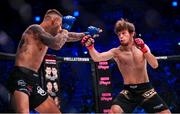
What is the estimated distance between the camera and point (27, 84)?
2.90 metres

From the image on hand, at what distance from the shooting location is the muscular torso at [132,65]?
3477 millimetres

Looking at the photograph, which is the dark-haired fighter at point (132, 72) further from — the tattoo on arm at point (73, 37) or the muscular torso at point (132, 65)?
the tattoo on arm at point (73, 37)

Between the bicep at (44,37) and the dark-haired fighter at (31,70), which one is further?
the bicep at (44,37)

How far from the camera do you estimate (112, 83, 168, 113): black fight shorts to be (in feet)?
11.0

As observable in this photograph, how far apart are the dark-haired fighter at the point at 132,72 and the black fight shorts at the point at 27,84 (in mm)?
808

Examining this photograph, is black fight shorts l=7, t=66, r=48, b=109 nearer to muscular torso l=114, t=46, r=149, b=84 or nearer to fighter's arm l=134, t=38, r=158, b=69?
muscular torso l=114, t=46, r=149, b=84

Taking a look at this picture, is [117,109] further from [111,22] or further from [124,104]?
[111,22]

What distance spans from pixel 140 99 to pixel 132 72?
0.29 m

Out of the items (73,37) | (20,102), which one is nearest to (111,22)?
(73,37)

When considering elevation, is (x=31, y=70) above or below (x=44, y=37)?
below

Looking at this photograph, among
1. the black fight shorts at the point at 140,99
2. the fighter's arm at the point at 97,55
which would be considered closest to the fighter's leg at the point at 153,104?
the black fight shorts at the point at 140,99

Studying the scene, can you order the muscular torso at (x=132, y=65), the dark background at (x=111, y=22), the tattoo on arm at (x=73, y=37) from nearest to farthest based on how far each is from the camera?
the muscular torso at (x=132, y=65) < the tattoo on arm at (x=73, y=37) < the dark background at (x=111, y=22)

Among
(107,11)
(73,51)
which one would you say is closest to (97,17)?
(107,11)

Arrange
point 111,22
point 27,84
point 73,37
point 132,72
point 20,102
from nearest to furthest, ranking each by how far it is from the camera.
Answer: point 20,102, point 27,84, point 132,72, point 73,37, point 111,22
